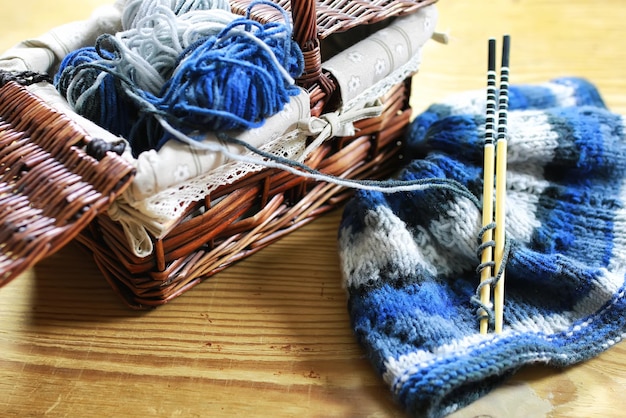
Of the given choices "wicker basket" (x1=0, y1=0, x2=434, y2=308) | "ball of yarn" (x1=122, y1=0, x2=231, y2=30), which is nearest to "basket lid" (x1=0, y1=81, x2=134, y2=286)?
"wicker basket" (x1=0, y1=0, x2=434, y2=308)

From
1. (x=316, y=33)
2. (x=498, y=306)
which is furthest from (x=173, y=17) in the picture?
(x=498, y=306)

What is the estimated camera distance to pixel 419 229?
0.75 meters

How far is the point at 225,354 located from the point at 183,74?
0.91 ft

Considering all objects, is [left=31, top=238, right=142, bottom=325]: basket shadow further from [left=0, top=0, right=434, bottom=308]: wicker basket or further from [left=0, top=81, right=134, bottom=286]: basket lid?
[left=0, top=81, right=134, bottom=286]: basket lid

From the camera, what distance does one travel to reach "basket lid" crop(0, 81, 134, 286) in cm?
54

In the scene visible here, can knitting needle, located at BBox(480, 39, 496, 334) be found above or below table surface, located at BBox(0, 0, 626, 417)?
above

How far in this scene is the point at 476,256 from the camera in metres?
0.72

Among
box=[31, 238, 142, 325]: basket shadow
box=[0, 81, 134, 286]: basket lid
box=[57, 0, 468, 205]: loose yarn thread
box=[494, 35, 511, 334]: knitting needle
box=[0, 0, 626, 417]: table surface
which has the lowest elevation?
box=[0, 0, 626, 417]: table surface

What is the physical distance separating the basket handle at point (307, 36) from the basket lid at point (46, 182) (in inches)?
8.4

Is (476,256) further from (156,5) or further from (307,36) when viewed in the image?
(156,5)

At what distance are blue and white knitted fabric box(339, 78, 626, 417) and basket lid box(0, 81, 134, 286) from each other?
29 cm

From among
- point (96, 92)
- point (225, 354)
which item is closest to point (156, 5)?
point (96, 92)

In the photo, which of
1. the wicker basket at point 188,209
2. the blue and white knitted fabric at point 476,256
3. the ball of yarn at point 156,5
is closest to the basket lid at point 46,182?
the wicker basket at point 188,209

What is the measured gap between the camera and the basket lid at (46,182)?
54 cm
